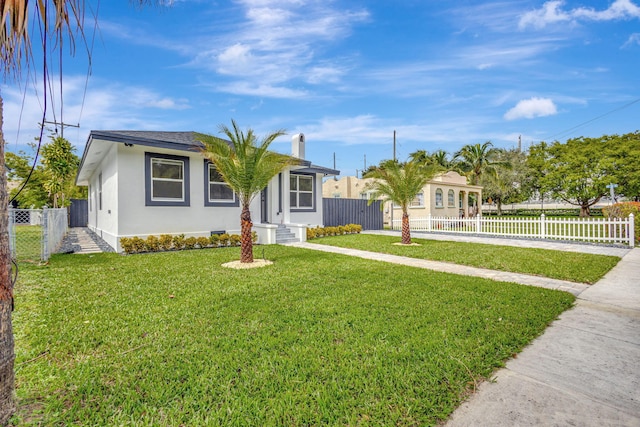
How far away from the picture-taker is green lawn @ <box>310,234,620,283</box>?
22.3ft

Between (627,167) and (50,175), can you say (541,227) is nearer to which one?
(627,167)

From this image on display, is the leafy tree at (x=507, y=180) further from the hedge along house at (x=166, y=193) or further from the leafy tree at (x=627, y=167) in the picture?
the hedge along house at (x=166, y=193)

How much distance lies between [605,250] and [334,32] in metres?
11.7

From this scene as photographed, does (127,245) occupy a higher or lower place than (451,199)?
lower

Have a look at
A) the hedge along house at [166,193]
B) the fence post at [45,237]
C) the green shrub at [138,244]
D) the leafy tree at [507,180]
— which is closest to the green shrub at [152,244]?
the green shrub at [138,244]

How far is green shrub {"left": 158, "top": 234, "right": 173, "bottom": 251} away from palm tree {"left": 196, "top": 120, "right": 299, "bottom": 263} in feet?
12.0

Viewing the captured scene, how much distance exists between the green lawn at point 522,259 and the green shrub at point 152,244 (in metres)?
6.25

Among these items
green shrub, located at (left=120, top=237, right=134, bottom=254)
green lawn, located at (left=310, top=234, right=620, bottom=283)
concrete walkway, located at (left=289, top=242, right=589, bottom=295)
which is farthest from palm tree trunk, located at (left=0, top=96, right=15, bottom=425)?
green shrub, located at (left=120, top=237, right=134, bottom=254)

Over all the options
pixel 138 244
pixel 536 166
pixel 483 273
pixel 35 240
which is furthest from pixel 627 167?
pixel 35 240

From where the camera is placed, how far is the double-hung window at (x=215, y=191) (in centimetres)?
1147

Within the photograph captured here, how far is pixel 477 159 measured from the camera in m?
31.1

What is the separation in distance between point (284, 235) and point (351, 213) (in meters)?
6.93

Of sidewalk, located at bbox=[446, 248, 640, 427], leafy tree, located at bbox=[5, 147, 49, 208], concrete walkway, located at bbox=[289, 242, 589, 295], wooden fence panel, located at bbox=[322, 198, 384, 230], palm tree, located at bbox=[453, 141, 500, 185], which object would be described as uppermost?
palm tree, located at bbox=[453, 141, 500, 185]

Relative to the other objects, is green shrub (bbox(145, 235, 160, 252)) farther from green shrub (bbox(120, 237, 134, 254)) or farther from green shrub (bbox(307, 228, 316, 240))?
green shrub (bbox(307, 228, 316, 240))
